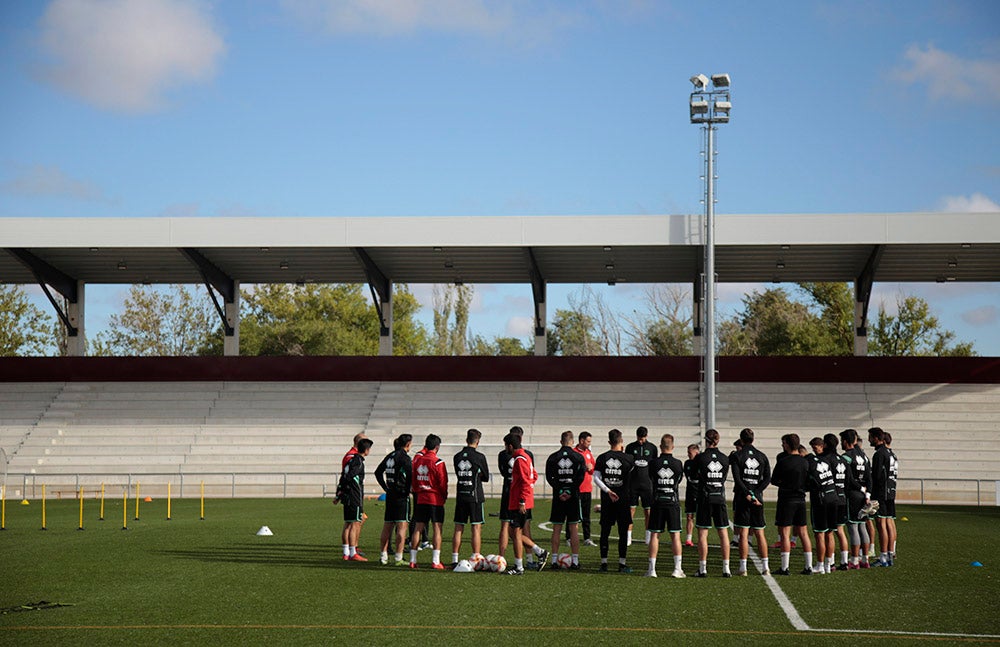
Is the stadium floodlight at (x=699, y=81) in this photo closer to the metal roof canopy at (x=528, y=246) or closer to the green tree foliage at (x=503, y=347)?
the metal roof canopy at (x=528, y=246)

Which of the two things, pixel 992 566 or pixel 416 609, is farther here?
pixel 992 566

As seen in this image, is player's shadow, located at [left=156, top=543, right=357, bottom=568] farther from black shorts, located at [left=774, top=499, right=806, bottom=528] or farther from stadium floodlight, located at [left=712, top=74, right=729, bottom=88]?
stadium floodlight, located at [left=712, top=74, right=729, bottom=88]

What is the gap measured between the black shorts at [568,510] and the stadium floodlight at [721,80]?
48.8 feet

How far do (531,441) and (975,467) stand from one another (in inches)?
509

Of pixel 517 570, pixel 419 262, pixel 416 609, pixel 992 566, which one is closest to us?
pixel 416 609

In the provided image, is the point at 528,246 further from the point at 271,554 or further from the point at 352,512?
the point at 352,512

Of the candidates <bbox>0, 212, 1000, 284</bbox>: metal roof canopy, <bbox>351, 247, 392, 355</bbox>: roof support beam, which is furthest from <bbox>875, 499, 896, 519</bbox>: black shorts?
<bbox>351, 247, 392, 355</bbox>: roof support beam

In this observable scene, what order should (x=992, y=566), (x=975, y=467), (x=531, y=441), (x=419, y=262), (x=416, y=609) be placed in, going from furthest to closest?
(x=419, y=262), (x=531, y=441), (x=975, y=467), (x=992, y=566), (x=416, y=609)

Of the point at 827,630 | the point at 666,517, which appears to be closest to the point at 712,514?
the point at 666,517

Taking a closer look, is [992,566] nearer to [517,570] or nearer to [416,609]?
[517,570]

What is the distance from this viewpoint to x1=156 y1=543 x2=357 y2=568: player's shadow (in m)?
15.1

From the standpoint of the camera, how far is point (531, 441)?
33.2 meters

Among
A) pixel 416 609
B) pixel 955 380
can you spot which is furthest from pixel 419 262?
pixel 416 609

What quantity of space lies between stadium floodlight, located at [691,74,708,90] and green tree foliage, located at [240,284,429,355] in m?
39.0
